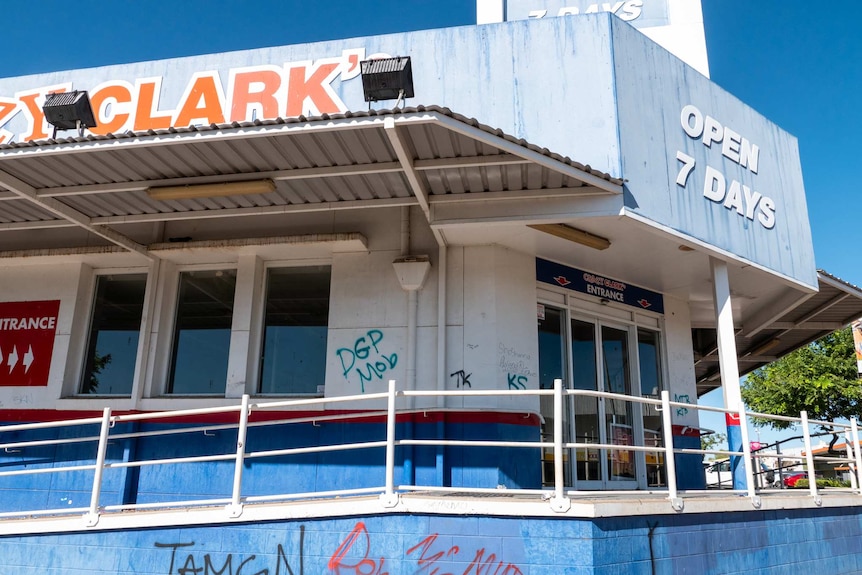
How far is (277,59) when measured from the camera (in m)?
9.46

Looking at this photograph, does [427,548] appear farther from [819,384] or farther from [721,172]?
[819,384]

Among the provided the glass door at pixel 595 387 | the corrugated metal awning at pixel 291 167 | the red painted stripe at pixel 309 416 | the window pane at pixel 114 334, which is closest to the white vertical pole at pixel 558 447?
the corrugated metal awning at pixel 291 167

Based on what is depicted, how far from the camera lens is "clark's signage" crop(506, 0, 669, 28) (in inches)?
479

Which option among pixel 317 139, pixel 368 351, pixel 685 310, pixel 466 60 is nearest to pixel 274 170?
pixel 317 139

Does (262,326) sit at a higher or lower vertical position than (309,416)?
higher

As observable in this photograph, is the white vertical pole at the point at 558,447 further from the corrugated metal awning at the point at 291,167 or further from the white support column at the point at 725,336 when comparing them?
the white support column at the point at 725,336

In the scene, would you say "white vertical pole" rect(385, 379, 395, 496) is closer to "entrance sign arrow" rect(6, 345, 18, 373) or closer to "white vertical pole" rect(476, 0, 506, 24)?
"entrance sign arrow" rect(6, 345, 18, 373)

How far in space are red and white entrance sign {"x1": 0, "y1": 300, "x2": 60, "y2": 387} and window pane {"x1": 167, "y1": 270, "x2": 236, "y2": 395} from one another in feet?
5.84

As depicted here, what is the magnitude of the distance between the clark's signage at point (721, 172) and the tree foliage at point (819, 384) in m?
16.5

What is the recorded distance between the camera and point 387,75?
7.13 meters

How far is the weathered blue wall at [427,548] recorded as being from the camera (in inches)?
218

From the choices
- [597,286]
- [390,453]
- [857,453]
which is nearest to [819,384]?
[857,453]

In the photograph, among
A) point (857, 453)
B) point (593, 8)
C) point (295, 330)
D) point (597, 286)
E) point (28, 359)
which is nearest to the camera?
point (857, 453)

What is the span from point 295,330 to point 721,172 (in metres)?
6.02
